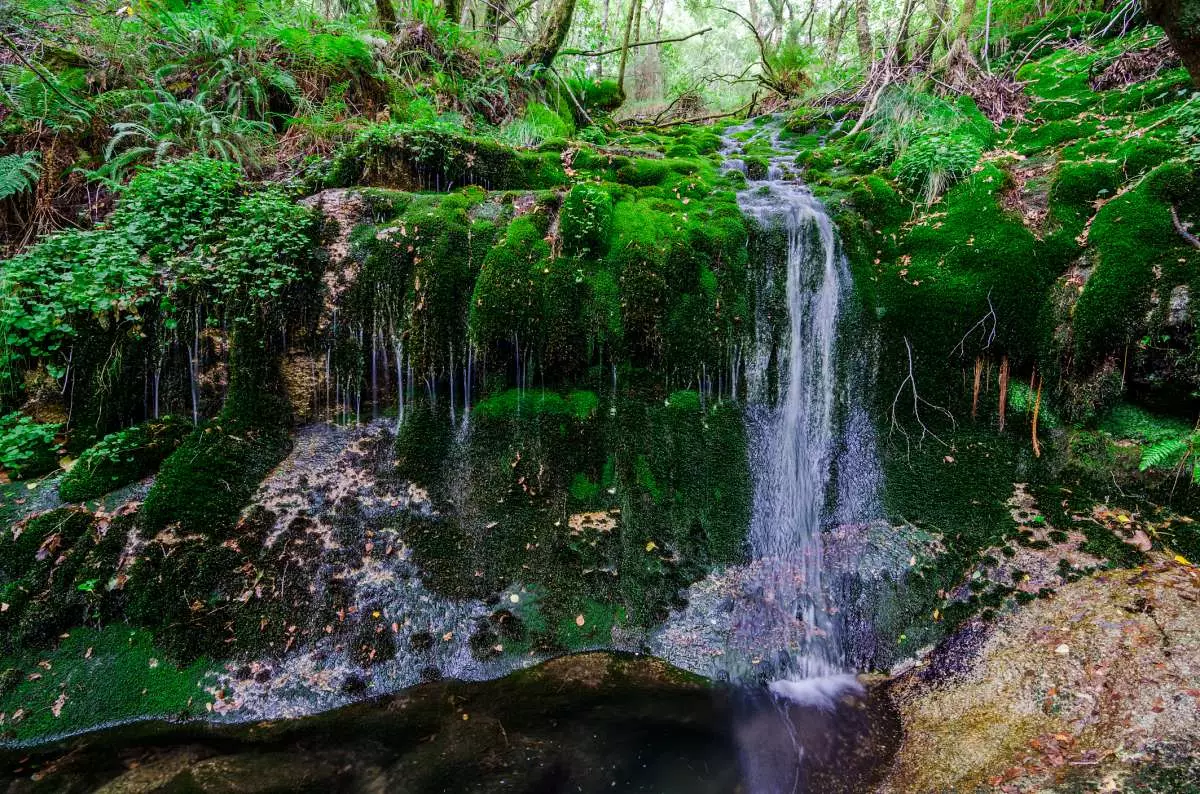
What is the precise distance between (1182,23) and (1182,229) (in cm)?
360

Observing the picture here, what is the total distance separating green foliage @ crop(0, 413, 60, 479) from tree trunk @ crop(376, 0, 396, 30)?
8475mm

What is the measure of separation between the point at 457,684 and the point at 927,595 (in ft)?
13.5

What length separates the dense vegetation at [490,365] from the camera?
3.95 meters

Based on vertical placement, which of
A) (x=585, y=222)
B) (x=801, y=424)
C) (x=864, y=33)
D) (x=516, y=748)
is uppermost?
(x=864, y=33)

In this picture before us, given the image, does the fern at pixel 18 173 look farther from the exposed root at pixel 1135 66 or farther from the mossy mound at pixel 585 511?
the exposed root at pixel 1135 66

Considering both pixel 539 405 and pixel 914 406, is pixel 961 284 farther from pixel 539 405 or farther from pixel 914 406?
pixel 539 405

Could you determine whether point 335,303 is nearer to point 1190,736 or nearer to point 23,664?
point 23,664

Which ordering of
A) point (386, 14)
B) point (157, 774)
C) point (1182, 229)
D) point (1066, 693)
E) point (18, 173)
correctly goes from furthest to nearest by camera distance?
point (386, 14)
point (18, 173)
point (1182, 229)
point (157, 774)
point (1066, 693)

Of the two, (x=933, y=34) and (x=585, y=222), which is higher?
(x=933, y=34)

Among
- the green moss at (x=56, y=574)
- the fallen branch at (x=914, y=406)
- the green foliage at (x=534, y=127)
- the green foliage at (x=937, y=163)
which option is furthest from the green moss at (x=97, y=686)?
the green foliage at (x=937, y=163)

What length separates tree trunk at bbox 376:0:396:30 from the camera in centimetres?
871

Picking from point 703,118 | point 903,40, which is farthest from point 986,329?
point 703,118

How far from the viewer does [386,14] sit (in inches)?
345

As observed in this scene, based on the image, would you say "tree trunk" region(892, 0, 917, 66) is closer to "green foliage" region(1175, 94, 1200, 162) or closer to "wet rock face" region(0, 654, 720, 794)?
→ "green foliage" region(1175, 94, 1200, 162)
